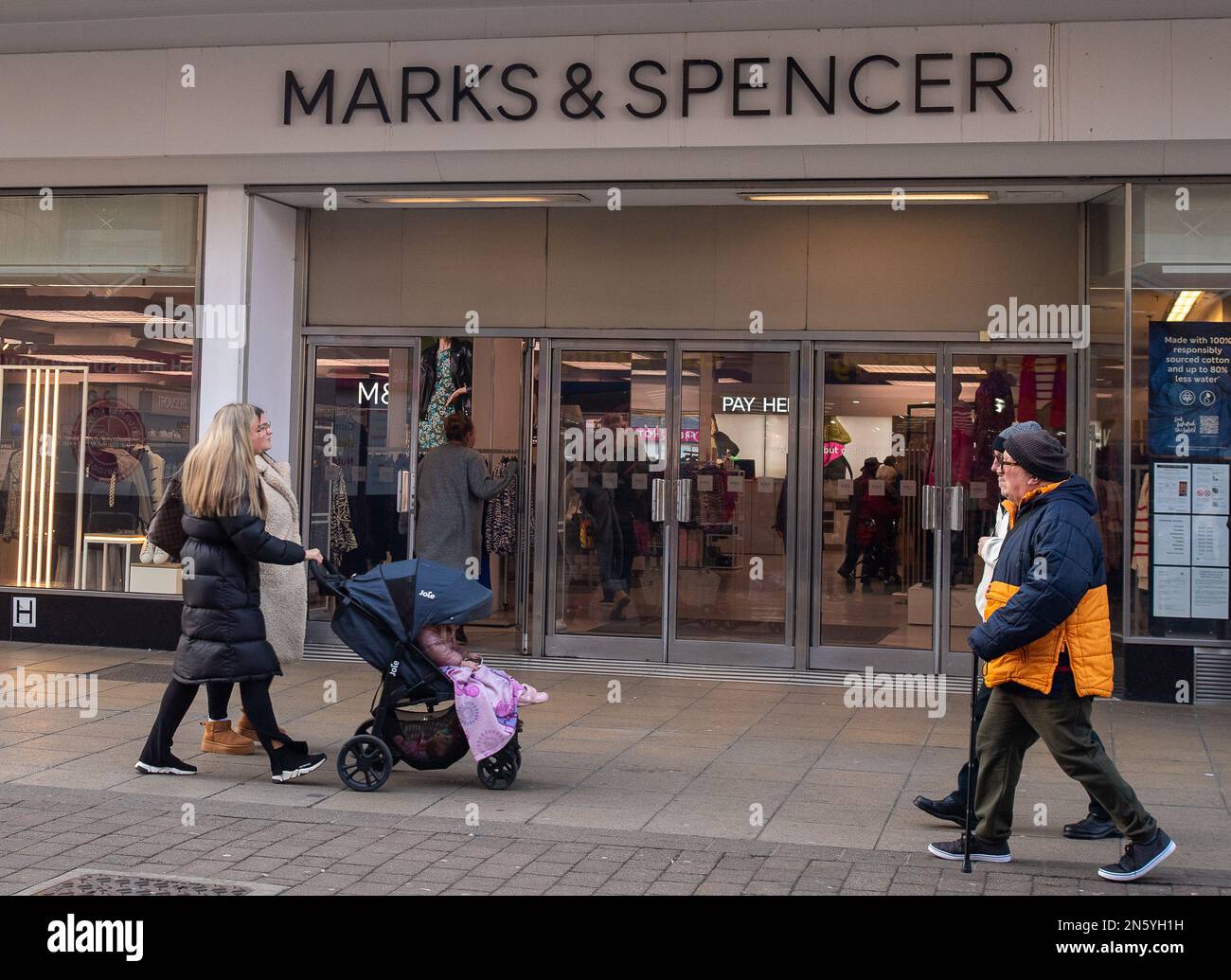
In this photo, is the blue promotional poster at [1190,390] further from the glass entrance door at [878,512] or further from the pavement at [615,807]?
the pavement at [615,807]

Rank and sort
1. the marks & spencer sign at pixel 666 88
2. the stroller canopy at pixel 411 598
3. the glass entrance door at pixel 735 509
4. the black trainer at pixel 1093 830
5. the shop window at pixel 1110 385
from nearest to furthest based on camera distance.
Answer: the black trainer at pixel 1093 830 < the stroller canopy at pixel 411 598 < the marks & spencer sign at pixel 666 88 < the shop window at pixel 1110 385 < the glass entrance door at pixel 735 509

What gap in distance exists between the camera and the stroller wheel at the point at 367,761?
6691 mm

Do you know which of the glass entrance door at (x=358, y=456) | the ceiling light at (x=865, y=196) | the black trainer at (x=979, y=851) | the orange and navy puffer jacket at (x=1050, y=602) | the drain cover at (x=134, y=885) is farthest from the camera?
the glass entrance door at (x=358, y=456)

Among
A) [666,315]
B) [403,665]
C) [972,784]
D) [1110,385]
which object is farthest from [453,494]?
[972,784]

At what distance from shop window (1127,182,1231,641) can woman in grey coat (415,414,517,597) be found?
180 inches

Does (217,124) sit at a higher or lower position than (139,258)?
higher

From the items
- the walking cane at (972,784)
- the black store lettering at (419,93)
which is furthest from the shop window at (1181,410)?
the black store lettering at (419,93)

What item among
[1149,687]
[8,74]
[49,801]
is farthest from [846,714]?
[8,74]

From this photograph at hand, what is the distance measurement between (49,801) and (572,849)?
2.47 metres

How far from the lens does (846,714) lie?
9164 mm

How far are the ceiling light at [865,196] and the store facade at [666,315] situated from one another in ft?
0.20

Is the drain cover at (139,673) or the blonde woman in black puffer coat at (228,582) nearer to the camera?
the blonde woman in black puffer coat at (228,582)

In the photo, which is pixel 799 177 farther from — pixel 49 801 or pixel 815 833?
pixel 49 801

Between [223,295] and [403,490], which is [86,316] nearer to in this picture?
[223,295]
